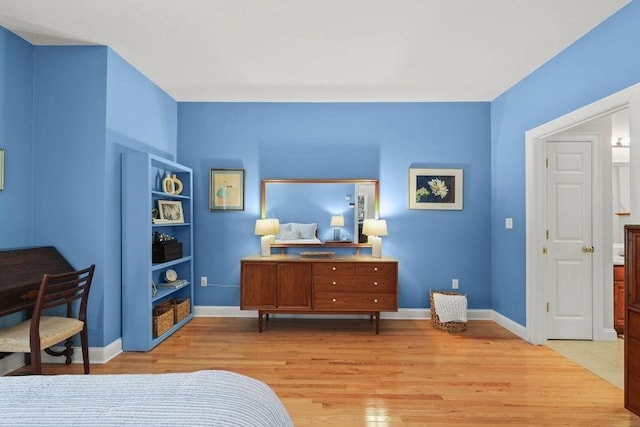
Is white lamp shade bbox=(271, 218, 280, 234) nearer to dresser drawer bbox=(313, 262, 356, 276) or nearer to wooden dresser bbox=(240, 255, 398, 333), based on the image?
wooden dresser bbox=(240, 255, 398, 333)

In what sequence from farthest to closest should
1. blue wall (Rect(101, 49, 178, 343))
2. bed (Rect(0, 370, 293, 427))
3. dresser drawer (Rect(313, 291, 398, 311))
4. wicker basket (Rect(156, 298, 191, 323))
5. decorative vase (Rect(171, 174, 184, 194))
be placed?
decorative vase (Rect(171, 174, 184, 194))
wicker basket (Rect(156, 298, 191, 323))
dresser drawer (Rect(313, 291, 398, 311))
blue wall (Rect(101, 49, 178, 343))
bed (Rect(0, 370, 293, 427))

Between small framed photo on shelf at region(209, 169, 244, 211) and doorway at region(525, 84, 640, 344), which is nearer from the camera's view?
doorway at region(525, 84, 640, 344)

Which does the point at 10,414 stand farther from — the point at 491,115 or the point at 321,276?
the point at 491,115

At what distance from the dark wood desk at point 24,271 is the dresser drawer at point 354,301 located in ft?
7.37

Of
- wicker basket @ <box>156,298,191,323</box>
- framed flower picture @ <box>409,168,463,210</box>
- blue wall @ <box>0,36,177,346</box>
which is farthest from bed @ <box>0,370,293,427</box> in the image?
framed flower picture @ <box>409,168,463,210</box>

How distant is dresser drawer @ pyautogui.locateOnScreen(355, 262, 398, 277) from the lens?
3.75 metres

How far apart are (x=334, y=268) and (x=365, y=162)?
137 centimetres

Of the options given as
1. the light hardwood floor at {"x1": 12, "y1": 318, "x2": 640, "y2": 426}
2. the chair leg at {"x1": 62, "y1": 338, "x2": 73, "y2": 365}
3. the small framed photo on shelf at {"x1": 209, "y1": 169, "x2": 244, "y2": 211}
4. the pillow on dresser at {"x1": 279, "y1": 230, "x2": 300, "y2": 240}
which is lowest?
the light hardwood floor at {"x1": 12, "y1": 318, "x2": 640, "y2": 426}

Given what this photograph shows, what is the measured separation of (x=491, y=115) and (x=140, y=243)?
13.2ft

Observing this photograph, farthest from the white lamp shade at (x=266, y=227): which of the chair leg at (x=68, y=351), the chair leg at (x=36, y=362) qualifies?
the chair leg at (x=36, y=362)

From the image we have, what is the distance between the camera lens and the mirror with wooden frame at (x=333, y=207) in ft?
14.1

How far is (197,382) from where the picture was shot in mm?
1139

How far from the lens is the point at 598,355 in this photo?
3.19 meters

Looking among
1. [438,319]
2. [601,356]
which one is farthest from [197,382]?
[601,356]
